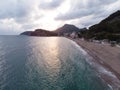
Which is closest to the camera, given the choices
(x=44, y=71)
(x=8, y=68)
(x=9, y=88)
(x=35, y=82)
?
(x=9, y=88)

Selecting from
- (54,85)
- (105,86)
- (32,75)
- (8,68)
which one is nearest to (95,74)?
(105,86)

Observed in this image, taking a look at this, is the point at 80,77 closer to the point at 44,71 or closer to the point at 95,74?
the point at 95,74

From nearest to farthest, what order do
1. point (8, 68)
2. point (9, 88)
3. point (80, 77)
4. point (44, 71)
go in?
point (9, 88) < point (80, 77) < point (44, 71) < point (8, 68)

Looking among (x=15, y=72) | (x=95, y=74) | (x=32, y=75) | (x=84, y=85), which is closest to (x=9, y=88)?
(x=32, y=75)

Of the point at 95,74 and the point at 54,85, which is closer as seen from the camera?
the point at 54,85

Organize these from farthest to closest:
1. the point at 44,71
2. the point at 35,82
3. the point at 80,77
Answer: the point at 44,71 → the point at 80,77 → the point at 35,82

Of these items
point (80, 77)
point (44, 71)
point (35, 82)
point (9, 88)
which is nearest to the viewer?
point (9, 88)

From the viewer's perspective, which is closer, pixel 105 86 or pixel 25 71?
pixel 105 86

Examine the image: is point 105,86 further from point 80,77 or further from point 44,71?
point 44,71
